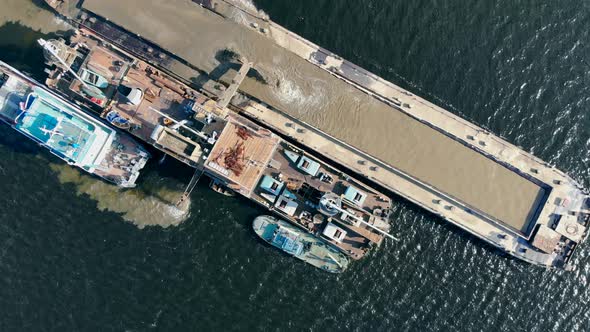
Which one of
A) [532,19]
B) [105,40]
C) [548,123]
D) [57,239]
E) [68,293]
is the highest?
[532,19]

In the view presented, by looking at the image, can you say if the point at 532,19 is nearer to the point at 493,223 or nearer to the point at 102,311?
the point at 493,223

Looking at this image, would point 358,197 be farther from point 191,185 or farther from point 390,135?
point 191,185

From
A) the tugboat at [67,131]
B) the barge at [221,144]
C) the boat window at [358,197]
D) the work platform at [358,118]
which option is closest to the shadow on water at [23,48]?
the tugboat at [67,131]

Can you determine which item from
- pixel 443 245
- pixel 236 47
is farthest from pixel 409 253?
pixel 236 47

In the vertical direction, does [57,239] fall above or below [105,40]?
below

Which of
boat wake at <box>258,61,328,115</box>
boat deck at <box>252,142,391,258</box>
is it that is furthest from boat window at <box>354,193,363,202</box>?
boat wake at <box>258,61,328,115</box>

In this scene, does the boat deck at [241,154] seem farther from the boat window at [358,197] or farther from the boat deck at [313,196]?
the boat window at [358,197]
